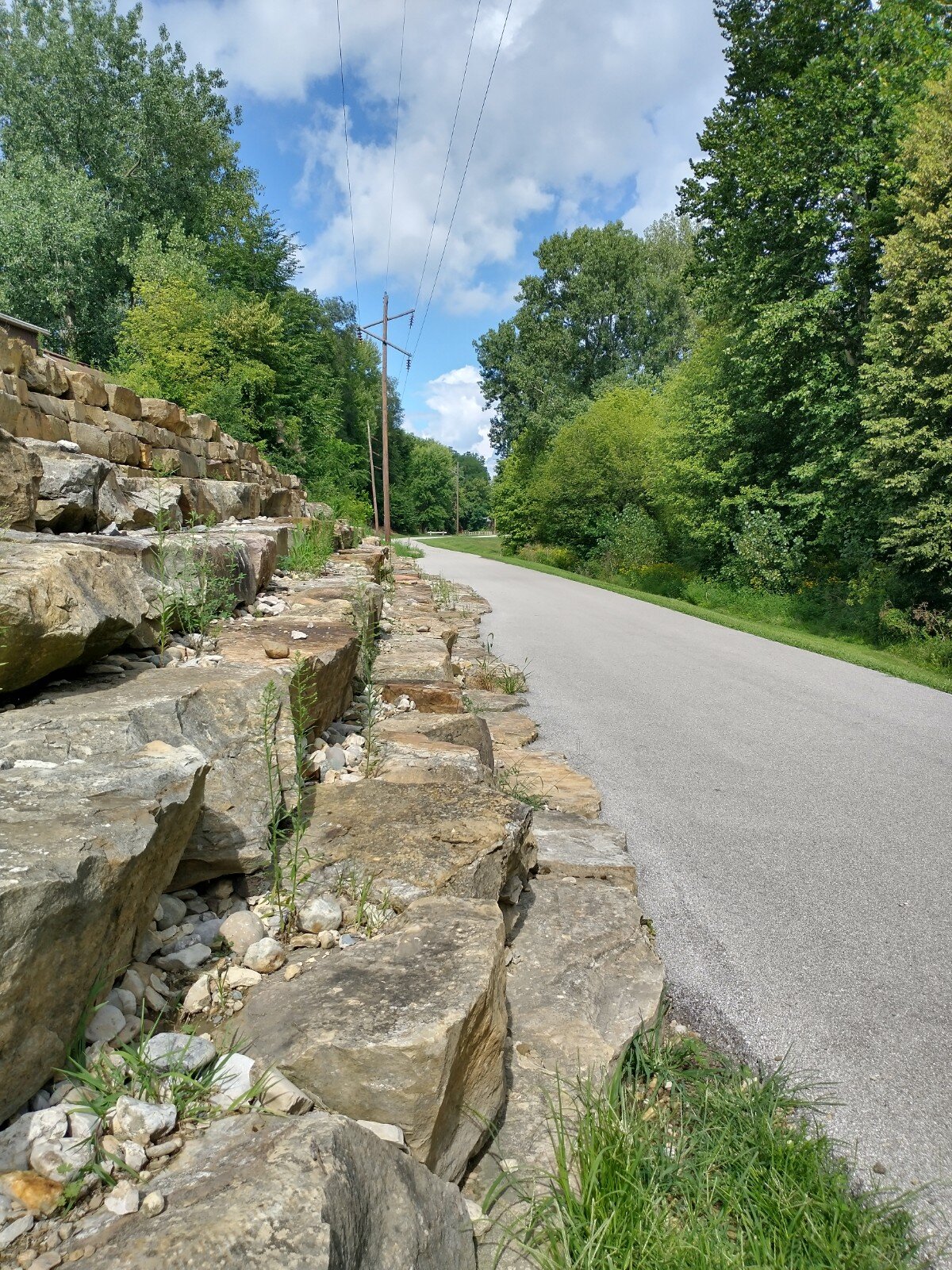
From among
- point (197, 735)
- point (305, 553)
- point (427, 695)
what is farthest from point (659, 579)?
point (197, 735)

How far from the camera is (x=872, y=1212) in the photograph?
203 centimetres

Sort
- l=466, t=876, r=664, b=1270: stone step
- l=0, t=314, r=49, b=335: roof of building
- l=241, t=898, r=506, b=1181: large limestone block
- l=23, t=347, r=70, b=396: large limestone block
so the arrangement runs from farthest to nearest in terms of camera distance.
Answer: l=0, t=314, r=49, b=335: roof of building
l=23, t=347, r=70, b=396: large limestone block
l=466, t=876, r=664, b=1270: stone step
l=241, t=898, r=506, b=1181: large limestone block

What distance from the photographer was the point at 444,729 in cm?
458

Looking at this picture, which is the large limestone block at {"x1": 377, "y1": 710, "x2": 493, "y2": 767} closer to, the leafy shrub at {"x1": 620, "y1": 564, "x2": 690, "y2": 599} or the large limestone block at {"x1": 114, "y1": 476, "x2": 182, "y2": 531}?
the large limestone block at {"x1": 114, "y1": 476, "x2": 182, "y2": 531}

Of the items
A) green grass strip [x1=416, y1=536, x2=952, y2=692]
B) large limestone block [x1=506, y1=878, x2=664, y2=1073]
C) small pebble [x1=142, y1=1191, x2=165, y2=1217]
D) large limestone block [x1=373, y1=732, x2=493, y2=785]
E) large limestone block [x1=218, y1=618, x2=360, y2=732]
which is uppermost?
large limestone block [x1=218, y1=618, x2=360, y2=732]

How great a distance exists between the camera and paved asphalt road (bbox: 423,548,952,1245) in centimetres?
273

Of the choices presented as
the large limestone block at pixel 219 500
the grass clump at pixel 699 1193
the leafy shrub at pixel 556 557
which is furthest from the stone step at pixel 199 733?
the leafy shrub at pixel 556 557

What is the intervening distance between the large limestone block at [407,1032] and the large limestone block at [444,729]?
6.92 feet

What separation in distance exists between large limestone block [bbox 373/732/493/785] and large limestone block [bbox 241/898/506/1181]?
1.32 metres

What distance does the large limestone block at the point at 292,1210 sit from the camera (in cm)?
123

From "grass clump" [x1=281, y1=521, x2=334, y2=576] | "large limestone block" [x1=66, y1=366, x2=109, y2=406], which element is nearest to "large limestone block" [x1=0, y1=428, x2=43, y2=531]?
"grass clump" [x1=281, y1=521, x2=334, y2=576]

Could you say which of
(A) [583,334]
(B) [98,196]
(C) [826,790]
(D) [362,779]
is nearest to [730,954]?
(D) [362,779]

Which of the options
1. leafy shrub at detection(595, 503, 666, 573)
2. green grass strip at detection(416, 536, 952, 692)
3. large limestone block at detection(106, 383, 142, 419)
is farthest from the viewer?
leafy shrub at detection(595, 503, 666, 573)

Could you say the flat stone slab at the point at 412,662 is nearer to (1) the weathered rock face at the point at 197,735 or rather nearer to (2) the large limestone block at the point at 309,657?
(2) the large limestone block at the point at 309,657
